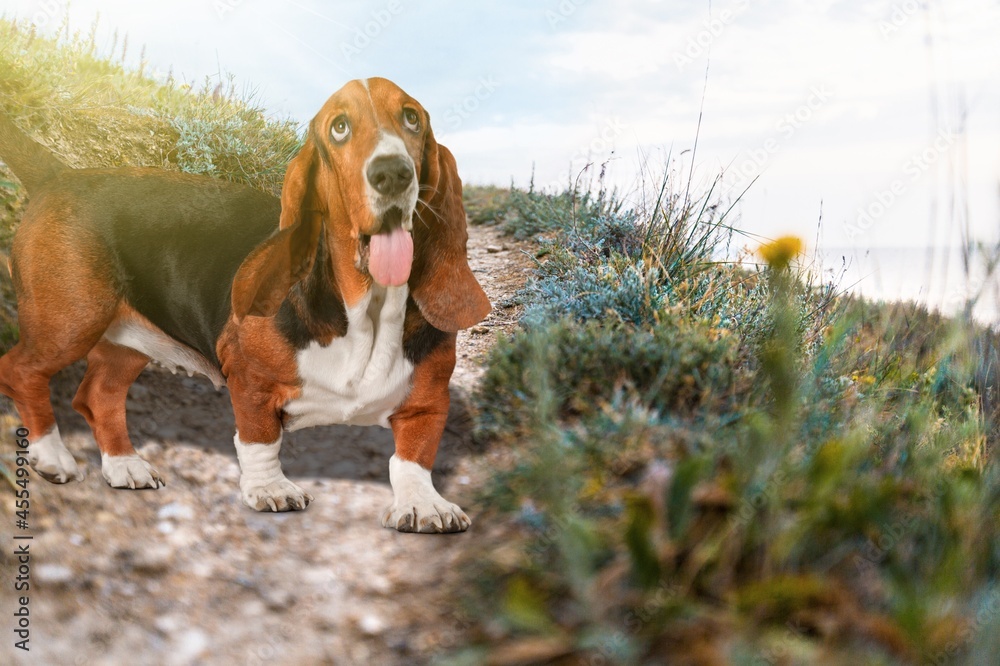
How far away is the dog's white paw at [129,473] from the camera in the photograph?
3.48 meters

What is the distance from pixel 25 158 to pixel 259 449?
5.63ft

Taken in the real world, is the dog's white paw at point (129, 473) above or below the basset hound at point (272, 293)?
below

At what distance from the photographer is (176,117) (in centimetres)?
582

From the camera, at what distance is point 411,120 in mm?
2893

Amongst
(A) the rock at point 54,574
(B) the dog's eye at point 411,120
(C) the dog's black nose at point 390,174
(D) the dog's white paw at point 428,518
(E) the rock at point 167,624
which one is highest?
(B) the dog's eye at point 411,120

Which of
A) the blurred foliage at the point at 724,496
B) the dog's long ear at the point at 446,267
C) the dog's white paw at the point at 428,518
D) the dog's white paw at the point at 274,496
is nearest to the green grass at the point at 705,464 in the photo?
the blurred foliage at the point at 724,496

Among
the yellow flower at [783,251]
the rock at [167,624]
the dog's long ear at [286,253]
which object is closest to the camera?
the yellow flower at [783,251]

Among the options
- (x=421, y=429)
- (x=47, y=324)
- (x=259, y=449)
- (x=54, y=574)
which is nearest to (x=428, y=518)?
(x=421, y=429)

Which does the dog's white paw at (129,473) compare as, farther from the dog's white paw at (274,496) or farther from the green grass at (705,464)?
the green grass at (705,464)

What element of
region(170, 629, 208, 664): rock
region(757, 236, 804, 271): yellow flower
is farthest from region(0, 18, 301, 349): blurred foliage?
region(757, 236, 804, 271): yellow flower

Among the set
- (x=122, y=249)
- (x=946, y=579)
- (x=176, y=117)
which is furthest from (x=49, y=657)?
(x=176, y=117)

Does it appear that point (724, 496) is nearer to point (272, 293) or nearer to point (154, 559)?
point (272, 293)

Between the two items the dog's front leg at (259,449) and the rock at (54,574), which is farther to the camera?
the dog's front leg at (259,449)

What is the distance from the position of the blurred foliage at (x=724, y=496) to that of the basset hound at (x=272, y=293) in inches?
22.6
